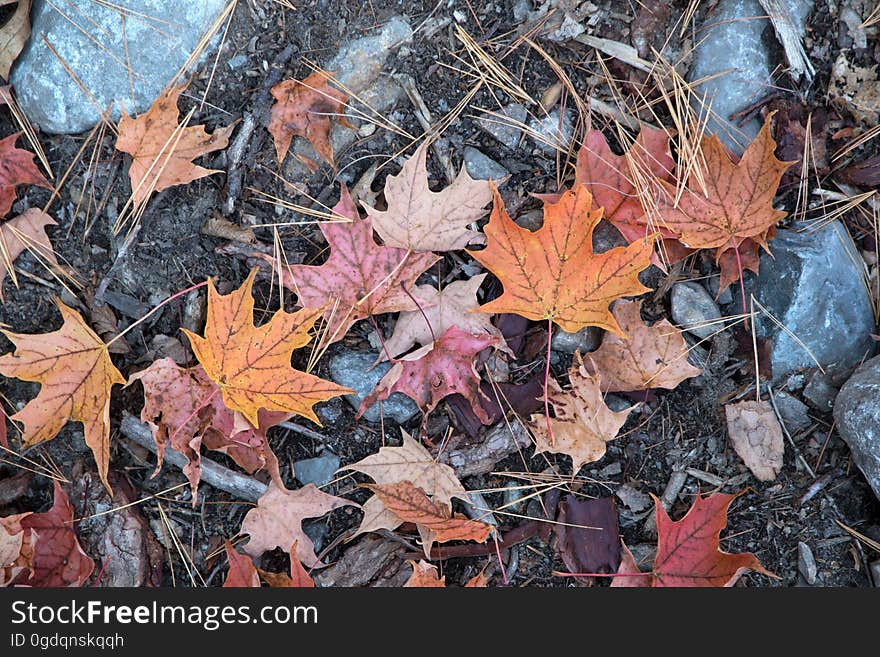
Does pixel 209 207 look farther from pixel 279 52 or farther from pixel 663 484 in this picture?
pixel 663 484

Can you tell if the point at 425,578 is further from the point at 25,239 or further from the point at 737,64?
the point at 737,64

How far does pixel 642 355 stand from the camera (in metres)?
2.25

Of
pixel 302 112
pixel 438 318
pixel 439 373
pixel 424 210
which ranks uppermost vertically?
pixel 302 112

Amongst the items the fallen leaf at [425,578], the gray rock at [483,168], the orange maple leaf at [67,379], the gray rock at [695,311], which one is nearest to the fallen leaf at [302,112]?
the gray rock at [483,168]

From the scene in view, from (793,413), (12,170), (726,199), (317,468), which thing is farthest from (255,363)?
(793,413)

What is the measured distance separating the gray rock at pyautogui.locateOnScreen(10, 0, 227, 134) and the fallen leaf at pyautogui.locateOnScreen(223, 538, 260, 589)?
56.7 inches

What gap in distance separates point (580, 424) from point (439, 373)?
459mm

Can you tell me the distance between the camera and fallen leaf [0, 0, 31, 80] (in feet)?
7.65

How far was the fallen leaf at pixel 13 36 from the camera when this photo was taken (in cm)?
233

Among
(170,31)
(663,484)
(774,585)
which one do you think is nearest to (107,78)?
(170,31)

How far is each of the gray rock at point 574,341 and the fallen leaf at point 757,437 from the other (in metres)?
0.48

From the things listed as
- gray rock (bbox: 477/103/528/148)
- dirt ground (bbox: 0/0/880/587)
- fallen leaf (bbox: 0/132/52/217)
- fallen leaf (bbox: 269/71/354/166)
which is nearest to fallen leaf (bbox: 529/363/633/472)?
dirt ground (bbox: 0/0/880/587)

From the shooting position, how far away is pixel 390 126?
7.66 ft

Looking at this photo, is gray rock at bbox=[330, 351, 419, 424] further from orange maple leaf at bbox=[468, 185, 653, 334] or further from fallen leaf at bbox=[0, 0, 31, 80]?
fallen leaf at bbox=[0, 0, 31, 80]
